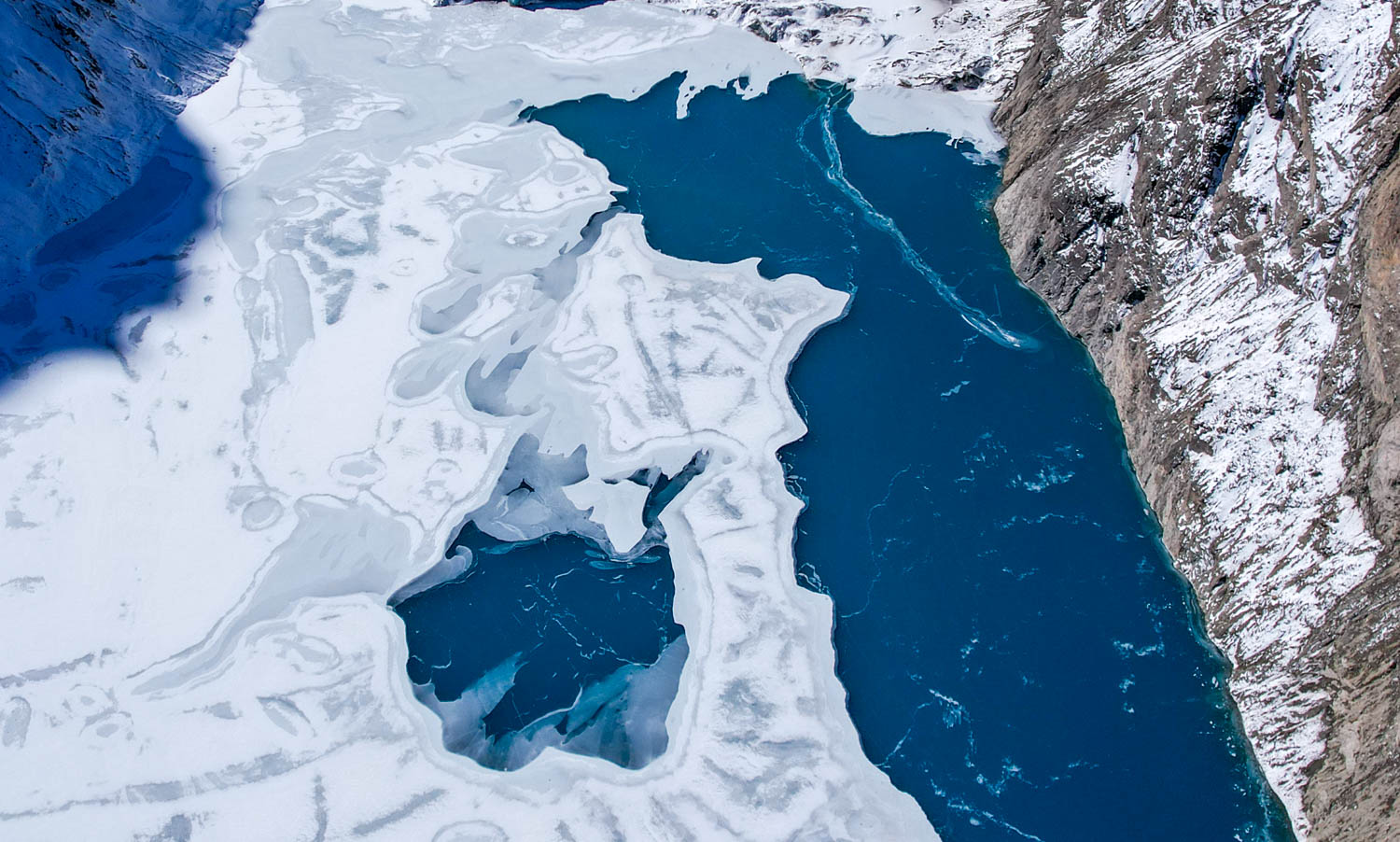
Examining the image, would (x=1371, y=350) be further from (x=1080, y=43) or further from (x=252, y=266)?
(x=252, y=266)

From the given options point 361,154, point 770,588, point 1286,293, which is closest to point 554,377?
point 770,588

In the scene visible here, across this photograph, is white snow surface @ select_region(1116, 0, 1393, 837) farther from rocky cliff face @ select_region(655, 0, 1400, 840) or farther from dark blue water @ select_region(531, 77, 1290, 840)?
dark blue water @ select_region(531, 77, 1290, 840)

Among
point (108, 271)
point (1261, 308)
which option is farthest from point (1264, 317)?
point (108, 271)

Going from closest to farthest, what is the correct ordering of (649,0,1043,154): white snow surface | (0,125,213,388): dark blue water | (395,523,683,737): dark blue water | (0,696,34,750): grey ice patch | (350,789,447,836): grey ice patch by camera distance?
1. (350,789,447,836): grey ice patch
2. (0,696,34,750): grey ice patch
3. (395,523,683,737): dark blue water
4. (0,125,213,388): dark blue water
5. (649,0,1043,154): white snow surface

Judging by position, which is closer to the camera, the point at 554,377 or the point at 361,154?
the point at 554,377

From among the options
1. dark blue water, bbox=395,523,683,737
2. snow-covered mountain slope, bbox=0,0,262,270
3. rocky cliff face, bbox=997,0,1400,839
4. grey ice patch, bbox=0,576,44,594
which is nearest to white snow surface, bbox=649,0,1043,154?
rocky cliff face, bbox=997,0,1400,839

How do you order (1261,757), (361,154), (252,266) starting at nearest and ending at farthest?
(1261,757) < (252,266) < (361,154)
